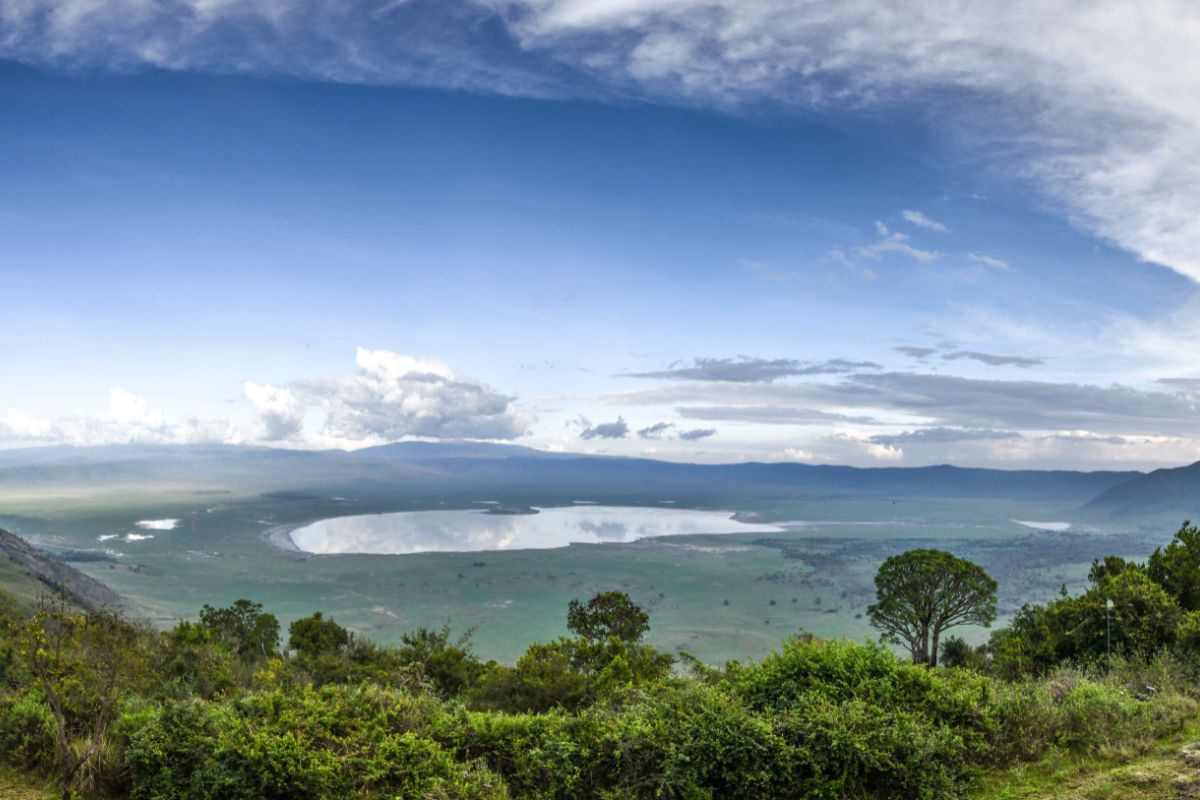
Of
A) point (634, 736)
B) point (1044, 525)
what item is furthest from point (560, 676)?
point (1044, 525)

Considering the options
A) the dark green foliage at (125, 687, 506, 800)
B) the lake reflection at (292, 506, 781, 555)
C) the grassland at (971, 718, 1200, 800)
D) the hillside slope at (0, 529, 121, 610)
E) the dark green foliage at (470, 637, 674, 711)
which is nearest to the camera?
the grassland at (971, 718, 1200, 800)

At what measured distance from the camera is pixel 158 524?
5084 inches

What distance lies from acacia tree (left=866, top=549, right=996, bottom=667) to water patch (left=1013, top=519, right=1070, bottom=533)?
144252 millimetres

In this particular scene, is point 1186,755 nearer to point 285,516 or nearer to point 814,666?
point 814,666

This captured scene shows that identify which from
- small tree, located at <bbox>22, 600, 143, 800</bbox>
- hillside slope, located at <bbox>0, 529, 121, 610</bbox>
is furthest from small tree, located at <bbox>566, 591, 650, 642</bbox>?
hillside slope, located at <bbox>0, 529, 121, 610</bbox>

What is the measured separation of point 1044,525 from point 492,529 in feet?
418

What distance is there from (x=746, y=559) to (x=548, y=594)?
1387 inches

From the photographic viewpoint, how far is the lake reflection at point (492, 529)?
362ft

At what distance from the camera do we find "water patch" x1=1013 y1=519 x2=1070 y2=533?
15677cm

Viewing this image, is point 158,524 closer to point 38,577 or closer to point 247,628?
point 38,577

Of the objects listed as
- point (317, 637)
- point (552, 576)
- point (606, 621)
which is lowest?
point (552, 576)

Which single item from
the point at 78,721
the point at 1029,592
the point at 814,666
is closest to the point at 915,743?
the point at 814,666

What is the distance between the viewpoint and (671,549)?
10325 centimetres

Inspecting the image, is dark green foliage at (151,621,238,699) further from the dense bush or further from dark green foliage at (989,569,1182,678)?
dark green foliage at (989,569,1182,678)
